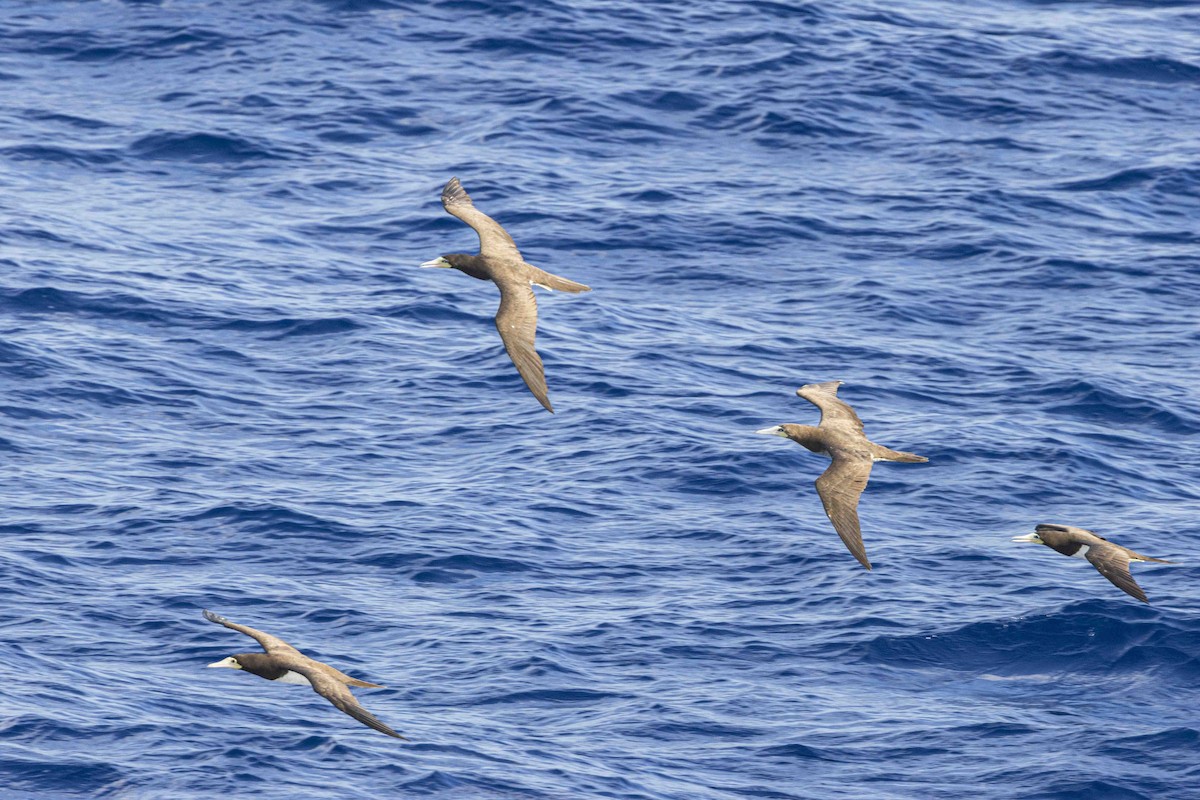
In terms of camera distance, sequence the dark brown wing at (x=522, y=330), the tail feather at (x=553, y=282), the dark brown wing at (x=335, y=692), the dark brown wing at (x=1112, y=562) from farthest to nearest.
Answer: the tail feather at (x=553, y=282) → the dark brown wing at (x=1112, y=562) → the dark brown wing at (x=522, y=330) → the dark brown wing at (x=335, y=692)

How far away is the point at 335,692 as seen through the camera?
55.5 ft

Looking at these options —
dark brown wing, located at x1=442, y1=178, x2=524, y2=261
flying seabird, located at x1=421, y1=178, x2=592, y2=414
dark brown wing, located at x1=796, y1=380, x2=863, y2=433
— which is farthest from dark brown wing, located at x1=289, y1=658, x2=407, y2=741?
dark brown wing, located at x1=796, y1=380, x2=863, y2=433

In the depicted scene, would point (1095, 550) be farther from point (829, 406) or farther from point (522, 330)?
point (522, 330)

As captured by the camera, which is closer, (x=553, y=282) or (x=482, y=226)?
(x=553, y=282)

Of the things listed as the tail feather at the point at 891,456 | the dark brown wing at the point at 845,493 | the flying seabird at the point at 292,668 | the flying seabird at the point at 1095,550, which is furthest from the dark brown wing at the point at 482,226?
the flying seabird at the point at 1095,550

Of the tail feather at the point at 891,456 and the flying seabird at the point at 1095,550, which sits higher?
the tail feather at the point at 891,456

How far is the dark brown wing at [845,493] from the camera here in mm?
18656

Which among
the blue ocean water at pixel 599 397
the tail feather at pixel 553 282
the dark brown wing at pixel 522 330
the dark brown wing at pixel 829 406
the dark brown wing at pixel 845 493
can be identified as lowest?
the blue ocean water at pixel 599 397

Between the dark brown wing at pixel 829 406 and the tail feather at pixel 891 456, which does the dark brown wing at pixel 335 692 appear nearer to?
the tail feather at pixel 891 456

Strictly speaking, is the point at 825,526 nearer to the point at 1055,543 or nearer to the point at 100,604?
the point at 1055,543

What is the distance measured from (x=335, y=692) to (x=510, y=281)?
5.18 meters

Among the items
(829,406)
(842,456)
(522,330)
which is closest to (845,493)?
(842,456)

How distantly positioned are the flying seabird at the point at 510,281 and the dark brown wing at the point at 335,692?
Result: 305cm

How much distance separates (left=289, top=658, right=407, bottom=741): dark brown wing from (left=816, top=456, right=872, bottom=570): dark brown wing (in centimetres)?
469
